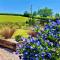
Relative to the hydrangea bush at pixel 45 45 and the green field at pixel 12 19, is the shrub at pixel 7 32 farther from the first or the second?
the green field at pixel 12 19

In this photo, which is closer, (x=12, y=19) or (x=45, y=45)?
(x=45, y=45)

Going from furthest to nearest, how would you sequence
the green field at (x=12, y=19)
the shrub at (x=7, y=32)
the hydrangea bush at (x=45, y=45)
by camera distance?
the green field at (x=12, y=19), the shrub at (x=7, y=32), the hydrangea bush at (x=45, y=45)

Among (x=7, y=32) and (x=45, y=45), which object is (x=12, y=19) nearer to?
(x=7, y=32)

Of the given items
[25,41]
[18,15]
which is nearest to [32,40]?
[25,41]

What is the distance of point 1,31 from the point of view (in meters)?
14.2

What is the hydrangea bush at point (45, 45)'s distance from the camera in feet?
17.0

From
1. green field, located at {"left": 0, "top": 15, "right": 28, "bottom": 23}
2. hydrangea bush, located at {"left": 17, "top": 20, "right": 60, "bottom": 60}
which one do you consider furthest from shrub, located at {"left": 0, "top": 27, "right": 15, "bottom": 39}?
green field, located at {"left": 0, "top": 15, "right": 28, "bottom": 23}

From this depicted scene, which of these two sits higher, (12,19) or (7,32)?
(7,32)

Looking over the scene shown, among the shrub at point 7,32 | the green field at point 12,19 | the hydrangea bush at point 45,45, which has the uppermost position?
the hydrangea bush at point 45,45

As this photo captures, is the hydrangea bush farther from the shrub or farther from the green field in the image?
the green field

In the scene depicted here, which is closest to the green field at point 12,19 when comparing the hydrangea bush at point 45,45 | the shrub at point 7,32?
the shrub at point 7,32

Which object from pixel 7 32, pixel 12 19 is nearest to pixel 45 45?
pixel 7 32

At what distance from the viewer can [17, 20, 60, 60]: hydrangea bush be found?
17.0 ft

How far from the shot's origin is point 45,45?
5.28m
